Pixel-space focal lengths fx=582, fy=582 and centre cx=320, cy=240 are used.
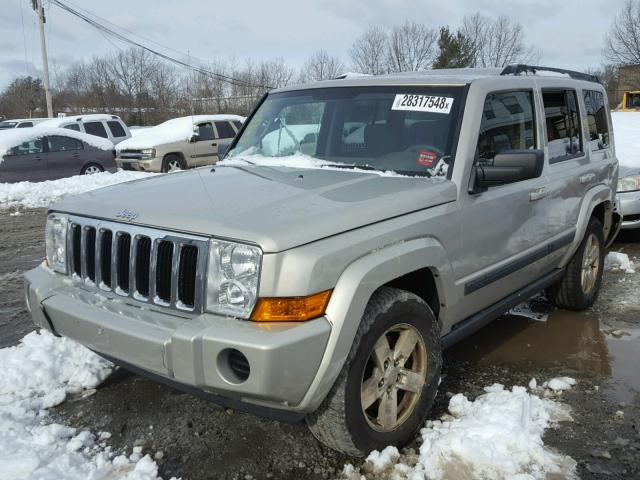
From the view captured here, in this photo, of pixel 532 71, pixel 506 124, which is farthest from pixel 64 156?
pixel 506 124

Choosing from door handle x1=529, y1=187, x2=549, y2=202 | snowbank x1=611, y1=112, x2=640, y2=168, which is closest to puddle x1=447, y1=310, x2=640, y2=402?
door handle x1=529, y1=187, x2=549, y2=202

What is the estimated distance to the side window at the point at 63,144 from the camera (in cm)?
1402

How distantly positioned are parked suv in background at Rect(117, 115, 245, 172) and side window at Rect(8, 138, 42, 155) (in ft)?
7.82

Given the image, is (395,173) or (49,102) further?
(49,102)

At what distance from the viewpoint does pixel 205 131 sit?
1623cm

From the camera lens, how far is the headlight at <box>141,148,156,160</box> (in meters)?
15.1

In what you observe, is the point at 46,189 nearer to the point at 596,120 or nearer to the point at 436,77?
the point at 436,77

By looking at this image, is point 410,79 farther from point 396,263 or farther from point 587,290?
point 587,290

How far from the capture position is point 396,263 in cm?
265

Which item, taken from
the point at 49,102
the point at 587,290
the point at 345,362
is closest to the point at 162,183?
the point at 345,362

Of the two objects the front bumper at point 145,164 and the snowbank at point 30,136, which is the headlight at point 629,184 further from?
the snowbank at point 30,136

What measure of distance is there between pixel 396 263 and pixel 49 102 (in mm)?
29492

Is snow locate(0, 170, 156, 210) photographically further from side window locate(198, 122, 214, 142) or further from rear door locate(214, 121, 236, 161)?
rear door locate(214, 121, 236, 161)

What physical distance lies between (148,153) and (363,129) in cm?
1260
